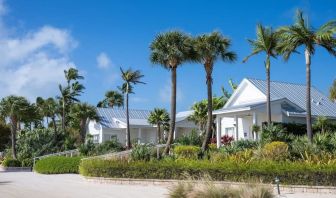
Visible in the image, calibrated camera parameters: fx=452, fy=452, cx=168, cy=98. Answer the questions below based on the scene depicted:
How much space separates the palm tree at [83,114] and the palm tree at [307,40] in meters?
34.0

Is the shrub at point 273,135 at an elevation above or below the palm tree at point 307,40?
below

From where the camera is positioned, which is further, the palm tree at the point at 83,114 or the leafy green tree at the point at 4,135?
the leafy green tree at the point at 4,135

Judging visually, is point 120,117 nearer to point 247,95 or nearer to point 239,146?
point 247,95

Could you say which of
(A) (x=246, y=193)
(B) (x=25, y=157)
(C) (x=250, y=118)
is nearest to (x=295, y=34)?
(C) (x=250, y=118)

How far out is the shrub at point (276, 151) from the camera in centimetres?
2142

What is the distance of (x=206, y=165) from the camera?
66.5 feet

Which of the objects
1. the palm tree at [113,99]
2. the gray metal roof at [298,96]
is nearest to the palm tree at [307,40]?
the gray metal roof at [298,96]

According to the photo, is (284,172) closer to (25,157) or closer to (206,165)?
(206,165)

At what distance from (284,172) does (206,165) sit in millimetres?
3566

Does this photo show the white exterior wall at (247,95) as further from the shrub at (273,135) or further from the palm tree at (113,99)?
the palm tree at (113,99)

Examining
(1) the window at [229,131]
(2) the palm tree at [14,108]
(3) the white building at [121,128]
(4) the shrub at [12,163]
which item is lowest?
(4) the shrub at [12,163]

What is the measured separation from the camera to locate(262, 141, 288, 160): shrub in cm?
2142

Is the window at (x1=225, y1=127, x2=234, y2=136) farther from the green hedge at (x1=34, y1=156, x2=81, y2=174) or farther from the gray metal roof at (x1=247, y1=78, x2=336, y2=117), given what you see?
the green hedge at (x1=34, y1=156, x2=81, y2=174)

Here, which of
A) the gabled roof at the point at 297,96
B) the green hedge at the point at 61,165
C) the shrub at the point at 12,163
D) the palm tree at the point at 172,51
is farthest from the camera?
the shrub at the point at 12,163
